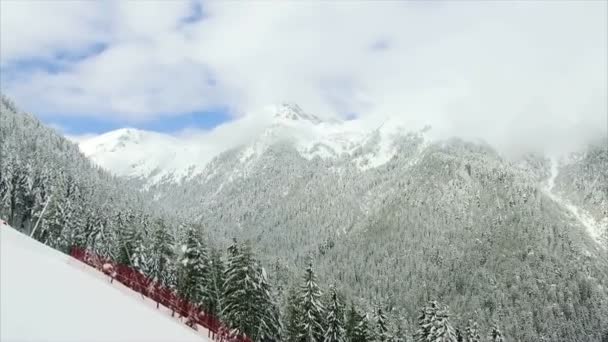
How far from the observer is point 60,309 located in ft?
41.1

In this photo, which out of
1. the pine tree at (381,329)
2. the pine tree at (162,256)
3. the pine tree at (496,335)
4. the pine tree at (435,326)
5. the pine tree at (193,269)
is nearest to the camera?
the pine tree at (435,326)

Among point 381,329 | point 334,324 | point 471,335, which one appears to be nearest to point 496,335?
point 471,335

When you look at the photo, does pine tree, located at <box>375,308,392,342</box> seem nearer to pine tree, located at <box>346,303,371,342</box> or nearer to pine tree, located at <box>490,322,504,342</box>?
pine tree, located at <box>346,303,371,342</box>

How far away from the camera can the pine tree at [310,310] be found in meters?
50.1

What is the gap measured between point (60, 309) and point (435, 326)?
149ft

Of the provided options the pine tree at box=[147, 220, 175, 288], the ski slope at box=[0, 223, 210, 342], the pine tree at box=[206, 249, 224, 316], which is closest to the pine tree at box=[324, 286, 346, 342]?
the pine tree at box=[206, 249, 224, 316]

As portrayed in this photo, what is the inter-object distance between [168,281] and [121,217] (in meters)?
27.1

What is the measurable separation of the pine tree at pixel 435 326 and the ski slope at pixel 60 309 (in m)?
39.1

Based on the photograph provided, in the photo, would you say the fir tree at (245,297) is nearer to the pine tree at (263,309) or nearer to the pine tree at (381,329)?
the pine tree at (263,309)

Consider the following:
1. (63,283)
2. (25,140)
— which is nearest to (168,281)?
(63,283)

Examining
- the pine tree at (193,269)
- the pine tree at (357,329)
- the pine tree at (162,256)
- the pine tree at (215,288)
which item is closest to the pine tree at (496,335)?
the pine tree at (357,329)

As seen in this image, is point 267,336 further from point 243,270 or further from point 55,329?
point 55,329

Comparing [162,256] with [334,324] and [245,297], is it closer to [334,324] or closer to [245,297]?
[245,297]

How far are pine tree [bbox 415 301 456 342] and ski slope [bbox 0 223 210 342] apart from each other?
3914cm
